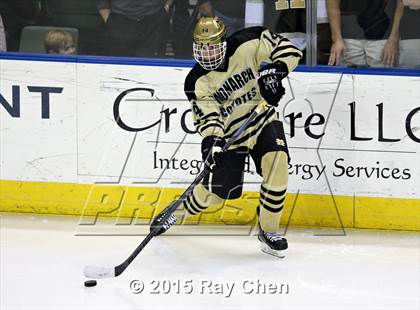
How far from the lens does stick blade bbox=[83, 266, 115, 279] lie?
375 cm

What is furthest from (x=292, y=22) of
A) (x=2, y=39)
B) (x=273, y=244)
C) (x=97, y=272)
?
(x=97, y=272)

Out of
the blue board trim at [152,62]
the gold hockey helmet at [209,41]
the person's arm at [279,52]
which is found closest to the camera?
the gold hockey helmet at [209,41]

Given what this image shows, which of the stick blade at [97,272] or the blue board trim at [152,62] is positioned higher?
the blue board trim at [152,62]

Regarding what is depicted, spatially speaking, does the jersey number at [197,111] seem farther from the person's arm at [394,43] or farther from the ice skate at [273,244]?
the person's arm at [394,43]

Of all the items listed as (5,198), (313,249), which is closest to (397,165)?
(313,249)

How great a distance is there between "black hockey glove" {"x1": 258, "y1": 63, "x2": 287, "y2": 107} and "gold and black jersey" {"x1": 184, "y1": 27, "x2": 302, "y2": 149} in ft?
0.14

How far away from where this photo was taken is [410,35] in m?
4.52

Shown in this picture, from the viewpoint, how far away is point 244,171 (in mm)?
4664

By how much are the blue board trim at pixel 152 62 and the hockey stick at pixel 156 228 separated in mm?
534

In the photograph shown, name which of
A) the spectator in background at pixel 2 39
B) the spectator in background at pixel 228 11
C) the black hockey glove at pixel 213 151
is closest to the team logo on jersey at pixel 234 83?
the black hockey glove at pixel 213 151

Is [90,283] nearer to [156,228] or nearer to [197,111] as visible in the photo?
[156,228]

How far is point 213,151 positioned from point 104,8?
4.12 feet

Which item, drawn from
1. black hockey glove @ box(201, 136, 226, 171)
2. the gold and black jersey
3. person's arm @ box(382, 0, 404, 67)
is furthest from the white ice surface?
person's arm @ box(382, 0, 404, 67)

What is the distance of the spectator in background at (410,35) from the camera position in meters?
4.50
